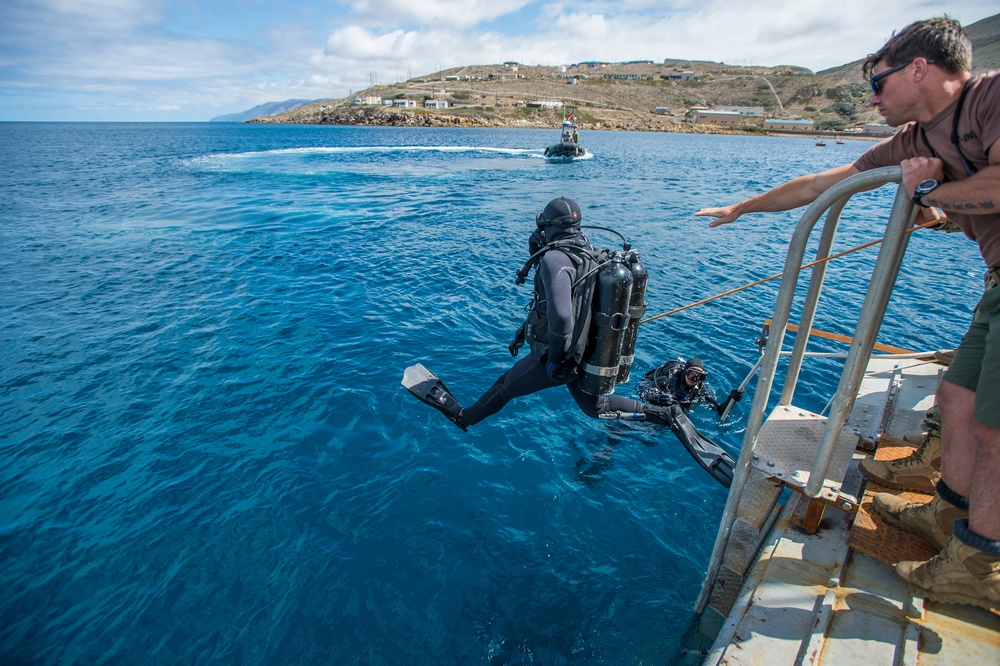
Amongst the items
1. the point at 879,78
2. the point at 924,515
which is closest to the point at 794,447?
the point at 924,515

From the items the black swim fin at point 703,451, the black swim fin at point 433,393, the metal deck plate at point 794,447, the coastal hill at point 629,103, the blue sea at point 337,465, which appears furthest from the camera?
the coastal hill at point 629,103

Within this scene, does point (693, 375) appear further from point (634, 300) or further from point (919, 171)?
point (919, 171)

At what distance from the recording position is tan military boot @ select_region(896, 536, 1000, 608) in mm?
2326

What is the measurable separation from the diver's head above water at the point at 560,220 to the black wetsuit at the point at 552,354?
0.01m

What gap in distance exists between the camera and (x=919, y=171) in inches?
83.2

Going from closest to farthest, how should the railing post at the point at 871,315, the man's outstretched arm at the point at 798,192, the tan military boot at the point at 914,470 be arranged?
the railing post at the point at 871,315 → the man's outstretched arm at the point at 798,192 → the tan military boot at the point at 914,470

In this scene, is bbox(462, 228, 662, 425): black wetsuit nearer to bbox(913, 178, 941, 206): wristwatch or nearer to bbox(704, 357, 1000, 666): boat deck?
bbox(704, 357, 1000, 666): boat deck

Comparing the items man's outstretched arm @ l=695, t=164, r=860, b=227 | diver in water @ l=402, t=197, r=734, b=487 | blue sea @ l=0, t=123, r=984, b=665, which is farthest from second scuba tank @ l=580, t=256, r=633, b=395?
blue sea @ l=0, t=123, r=984, b=665

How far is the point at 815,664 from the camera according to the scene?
227 cm

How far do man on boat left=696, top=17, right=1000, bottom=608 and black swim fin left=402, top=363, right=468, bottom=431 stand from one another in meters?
4.79

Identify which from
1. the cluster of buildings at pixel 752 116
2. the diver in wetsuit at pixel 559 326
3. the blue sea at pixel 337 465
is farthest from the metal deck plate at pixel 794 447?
the cluster of buildings at pixel 752 116

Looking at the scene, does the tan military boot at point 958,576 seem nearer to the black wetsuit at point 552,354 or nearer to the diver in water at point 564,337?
the diver in water at point 564,337

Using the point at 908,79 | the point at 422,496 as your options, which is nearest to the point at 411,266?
the point at 422,496

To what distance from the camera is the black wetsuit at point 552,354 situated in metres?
4.55
